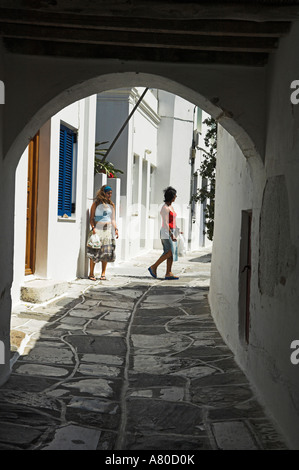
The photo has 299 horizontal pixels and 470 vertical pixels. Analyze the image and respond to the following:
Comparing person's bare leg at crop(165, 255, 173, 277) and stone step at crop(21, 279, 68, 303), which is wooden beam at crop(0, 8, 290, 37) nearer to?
stone step at crop(21, 279, 68, 303)

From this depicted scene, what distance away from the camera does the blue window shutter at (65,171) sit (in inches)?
391

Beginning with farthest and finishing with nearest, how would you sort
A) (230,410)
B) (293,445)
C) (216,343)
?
(216,343)
(230,410)
(293,445)

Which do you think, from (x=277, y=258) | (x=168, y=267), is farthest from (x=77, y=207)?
(x=277, y=258)

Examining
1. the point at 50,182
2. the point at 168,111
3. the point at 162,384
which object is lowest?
the point at 162,384

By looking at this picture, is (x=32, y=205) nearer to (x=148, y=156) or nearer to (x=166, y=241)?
(x=166, y=241)

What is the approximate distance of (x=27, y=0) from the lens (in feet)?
12.8

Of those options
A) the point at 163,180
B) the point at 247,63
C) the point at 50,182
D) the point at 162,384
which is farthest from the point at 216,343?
the point at 163,180

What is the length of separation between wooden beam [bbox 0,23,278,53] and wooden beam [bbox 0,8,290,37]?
217 millimetres

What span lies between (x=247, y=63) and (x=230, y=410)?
247cm

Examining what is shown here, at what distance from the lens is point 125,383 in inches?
204

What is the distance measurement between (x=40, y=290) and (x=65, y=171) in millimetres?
2585

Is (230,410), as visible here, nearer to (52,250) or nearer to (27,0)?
(27,0)

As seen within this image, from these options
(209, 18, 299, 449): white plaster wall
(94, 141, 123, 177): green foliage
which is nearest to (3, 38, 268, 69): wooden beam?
(209, 18, 299, 449): white plaster wall

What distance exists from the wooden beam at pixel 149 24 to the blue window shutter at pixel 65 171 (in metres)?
5.71
